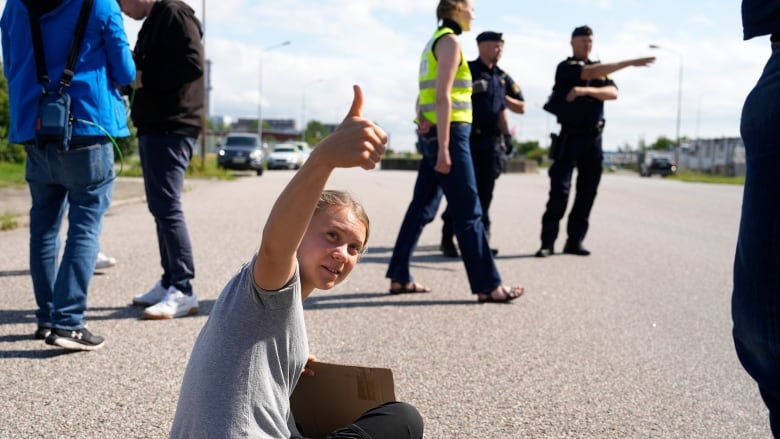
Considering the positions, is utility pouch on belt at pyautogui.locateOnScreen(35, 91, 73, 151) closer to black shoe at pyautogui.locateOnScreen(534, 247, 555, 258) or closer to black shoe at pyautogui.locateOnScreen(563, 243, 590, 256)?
black shoe at pyautogui.locateOnScreen(534, 247, 555, 258)

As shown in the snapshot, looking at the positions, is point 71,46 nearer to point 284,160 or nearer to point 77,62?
point 77,62

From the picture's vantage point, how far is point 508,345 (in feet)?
14.7

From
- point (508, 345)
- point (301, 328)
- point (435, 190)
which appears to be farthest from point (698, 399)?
point (435, 190)

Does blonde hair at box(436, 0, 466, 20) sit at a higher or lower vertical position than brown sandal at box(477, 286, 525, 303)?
higher

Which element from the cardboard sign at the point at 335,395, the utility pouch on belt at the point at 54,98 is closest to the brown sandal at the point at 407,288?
the utility pouch on belt at the point at 54,98

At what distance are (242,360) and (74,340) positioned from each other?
2372 mm

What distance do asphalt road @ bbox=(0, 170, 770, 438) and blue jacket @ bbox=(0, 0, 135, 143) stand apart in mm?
1132

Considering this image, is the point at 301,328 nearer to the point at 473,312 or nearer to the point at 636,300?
the point at 473,312

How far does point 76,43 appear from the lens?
396 cm

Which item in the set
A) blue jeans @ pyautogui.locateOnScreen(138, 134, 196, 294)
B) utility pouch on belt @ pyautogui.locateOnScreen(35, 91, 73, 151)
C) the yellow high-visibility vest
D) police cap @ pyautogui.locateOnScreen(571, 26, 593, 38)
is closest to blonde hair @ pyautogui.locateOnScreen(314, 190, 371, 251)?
utility pouch on belt @ pyautogui.locateOnScreen(35, 91, 73, 151)

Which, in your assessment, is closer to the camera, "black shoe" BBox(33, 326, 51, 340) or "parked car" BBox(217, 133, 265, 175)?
"black shoe" BBox(33, 326, 51, 340)

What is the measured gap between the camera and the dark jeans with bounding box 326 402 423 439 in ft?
7.43

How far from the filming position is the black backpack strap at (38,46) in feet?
12.8

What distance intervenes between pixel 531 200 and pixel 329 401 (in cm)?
1610
